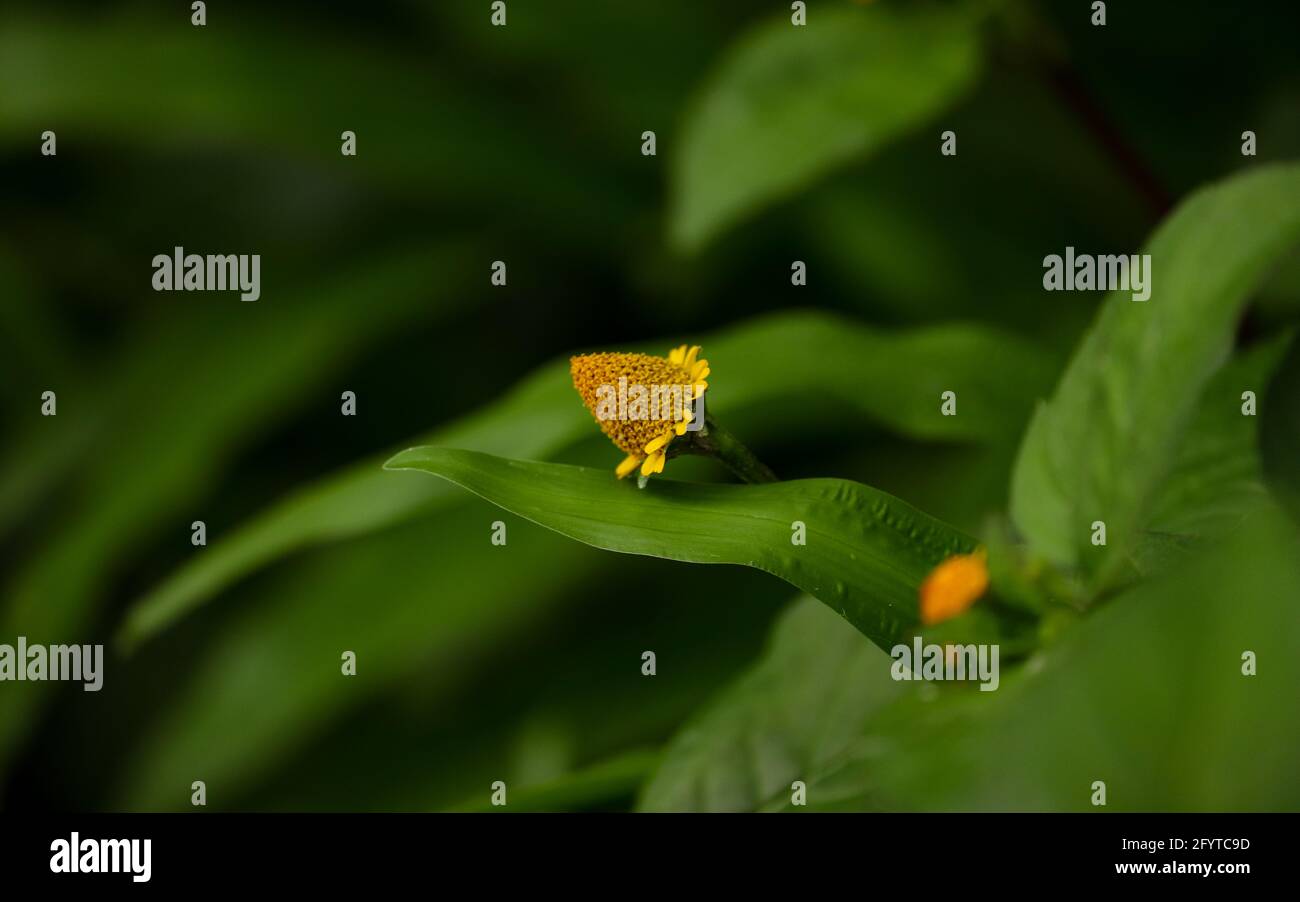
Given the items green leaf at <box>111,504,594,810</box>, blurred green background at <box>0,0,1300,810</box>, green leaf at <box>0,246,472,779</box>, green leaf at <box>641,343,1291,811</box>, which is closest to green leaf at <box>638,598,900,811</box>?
green leaf at <box>641,343,1291,811</box>

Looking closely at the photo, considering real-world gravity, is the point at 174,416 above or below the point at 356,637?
above

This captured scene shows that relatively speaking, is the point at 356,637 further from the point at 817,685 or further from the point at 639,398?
the point at 639,398

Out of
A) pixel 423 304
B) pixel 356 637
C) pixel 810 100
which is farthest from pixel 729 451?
pixel 423 304

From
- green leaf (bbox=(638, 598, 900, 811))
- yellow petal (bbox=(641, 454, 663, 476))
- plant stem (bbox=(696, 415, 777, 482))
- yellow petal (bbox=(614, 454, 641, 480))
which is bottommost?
green leaf (bbox=(638, 598, 900, 811))

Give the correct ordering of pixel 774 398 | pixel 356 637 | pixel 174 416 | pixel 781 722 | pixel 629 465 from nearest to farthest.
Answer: pixel 629 465, pixel 781 722, pixel 774 398, pixel 356 637, pixel 174 416

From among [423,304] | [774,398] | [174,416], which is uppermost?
[423,304]

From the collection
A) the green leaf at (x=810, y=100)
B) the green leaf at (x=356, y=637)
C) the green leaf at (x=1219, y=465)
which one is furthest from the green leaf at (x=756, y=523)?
the green leaf at (x=356, y=637)

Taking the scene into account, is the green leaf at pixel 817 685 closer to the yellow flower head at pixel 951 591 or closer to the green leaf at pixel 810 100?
the yellow flower head at pixel 951 591

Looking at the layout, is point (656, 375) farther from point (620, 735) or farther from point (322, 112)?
point (322, 112)

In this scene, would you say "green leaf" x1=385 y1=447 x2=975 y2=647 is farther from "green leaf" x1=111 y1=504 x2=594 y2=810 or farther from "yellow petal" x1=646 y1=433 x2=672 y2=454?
"green leaf" x1=111 y1=504 x2=594 y2=810
